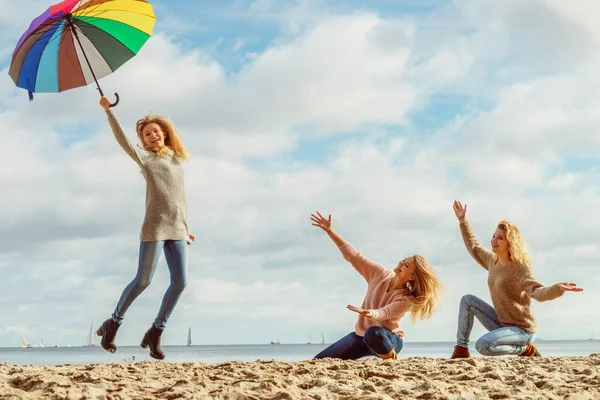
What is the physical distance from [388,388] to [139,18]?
5.26 m

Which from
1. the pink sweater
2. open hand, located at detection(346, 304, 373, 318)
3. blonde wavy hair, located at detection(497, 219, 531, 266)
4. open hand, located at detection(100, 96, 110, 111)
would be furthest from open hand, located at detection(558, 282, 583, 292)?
open hand, located at detection(100, 96, 110, 111)

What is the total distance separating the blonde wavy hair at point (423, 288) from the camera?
8086 mm

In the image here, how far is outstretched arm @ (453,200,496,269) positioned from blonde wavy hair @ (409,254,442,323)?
181 centimetres

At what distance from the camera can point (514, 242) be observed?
9.13 meters

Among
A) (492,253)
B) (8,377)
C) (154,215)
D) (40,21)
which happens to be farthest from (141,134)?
(492,253)

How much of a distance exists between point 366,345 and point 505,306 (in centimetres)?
211

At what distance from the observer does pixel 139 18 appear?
842cm

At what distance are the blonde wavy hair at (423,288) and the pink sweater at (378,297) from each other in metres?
0.12

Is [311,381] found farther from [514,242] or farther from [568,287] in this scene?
[514,242]

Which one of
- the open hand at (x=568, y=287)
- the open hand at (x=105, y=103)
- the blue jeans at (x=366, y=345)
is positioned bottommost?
the blue jeans at (x=366, y=345)

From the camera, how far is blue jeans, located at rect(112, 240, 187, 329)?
754 centimetres

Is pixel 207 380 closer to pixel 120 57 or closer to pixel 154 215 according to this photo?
pixel 154 215

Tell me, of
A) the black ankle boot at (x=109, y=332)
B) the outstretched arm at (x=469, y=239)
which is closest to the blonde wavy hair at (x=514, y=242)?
the outstretched arm at (x=469, y=239)

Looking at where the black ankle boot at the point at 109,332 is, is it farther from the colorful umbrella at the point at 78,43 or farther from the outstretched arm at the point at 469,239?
the outstretched arm at the point at 469,239
